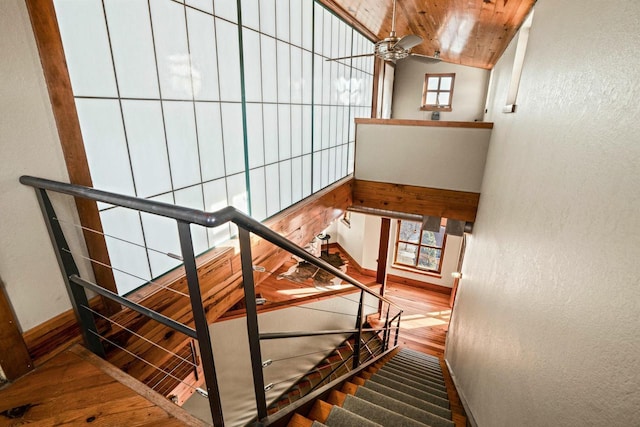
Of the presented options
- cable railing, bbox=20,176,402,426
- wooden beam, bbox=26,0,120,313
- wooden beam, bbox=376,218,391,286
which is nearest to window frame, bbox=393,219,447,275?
wooden beam, bbox=376,218,391,286

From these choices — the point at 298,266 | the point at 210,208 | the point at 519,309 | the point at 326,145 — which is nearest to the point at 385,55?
the point at 326,145

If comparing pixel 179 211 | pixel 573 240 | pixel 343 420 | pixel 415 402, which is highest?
pixel 179 211

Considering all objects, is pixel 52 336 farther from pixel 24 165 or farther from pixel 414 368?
pixel 414 368

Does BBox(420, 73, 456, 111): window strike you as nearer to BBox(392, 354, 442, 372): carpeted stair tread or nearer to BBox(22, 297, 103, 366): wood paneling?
BBox(392, 354, 442, 372): carpeted stair tread

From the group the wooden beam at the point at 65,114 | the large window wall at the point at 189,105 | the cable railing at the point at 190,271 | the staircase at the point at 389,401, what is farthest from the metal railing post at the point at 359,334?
the wooden beam at the point at 65,114

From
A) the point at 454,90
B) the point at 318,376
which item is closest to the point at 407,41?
the point at 318,376

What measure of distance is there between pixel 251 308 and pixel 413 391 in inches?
95.6

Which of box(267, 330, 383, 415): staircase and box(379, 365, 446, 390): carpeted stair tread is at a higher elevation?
box(379, 365, 446, 390): carpeted stair tread

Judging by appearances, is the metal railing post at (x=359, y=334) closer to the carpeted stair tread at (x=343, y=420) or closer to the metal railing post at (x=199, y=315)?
the carpeted stair tread at (x=343, y=420)

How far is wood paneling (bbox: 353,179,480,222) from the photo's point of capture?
416cm

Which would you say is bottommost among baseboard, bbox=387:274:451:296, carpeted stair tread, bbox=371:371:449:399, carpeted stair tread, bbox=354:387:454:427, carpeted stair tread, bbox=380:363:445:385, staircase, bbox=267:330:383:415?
baseboard, bbox=387:274:451:296

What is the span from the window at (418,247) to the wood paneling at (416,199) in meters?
3.08

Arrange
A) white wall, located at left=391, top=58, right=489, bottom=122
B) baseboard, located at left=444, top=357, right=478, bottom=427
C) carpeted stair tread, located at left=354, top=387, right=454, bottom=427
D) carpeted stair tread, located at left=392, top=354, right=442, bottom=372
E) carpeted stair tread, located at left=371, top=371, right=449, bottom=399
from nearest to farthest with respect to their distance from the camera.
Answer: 1. carpeted stair tread, located at left=354, top=387, right=454, bottom=427
2. baseboard, located at left=444, top=357, right=478, bottom=427
3. carpeted stair tread, located at left=371, top=371, right=449, bottom=399
4. carpeted stair tread, located at left=392, top=354, right=442, bottom=372
5. white wall, located at left=391, top=58, right=489, bottom=122

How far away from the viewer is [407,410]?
206 centimetres
